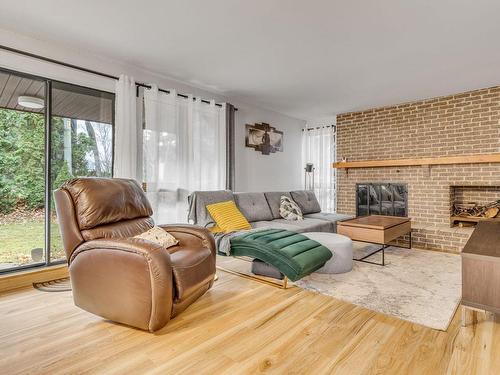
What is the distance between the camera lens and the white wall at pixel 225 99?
9.17ft

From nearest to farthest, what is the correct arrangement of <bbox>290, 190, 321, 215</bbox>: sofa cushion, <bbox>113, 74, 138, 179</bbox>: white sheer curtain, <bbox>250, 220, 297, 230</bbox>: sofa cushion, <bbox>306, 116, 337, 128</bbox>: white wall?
<bbox>113, 74, 138, 179</bbox>: white sheer curtain, <bbox>250, 220, 297, 230</bbox>: sofa cushion, <bbox>290, 190, 321, 215</bbox>: sofa cushion, <bbox>306, 116, 337, 128</bbox>: white wall

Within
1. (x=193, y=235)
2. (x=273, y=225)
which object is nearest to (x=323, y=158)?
(x=273, y=225)

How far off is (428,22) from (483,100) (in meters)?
2.45

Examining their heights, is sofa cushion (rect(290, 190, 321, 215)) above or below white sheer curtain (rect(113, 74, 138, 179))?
below

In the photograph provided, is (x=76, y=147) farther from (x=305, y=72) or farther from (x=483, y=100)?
(x=483, y=100)

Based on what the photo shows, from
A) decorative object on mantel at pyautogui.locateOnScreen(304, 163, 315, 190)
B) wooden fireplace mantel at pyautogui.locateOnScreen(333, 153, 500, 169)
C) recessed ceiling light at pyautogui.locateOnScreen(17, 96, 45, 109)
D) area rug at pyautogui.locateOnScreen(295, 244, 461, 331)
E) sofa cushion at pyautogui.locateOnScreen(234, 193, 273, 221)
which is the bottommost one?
area rug at pyautogui.locateOnScreen(295, 244, 461, 331)

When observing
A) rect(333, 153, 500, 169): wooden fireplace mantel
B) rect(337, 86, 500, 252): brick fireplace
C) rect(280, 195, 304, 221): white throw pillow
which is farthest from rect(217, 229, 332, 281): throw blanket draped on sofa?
rect(333, 153, 500, 169): wooden fireplace mantel

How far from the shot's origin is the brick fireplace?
409 cm

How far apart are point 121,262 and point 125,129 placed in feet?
6.31

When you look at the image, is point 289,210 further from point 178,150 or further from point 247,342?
point 247,342

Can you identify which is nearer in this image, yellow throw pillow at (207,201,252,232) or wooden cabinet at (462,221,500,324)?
wooden cabinet at (462,221,500,324)

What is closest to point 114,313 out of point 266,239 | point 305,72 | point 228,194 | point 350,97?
point 266,239

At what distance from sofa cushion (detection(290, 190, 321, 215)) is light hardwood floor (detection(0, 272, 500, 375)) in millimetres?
2509

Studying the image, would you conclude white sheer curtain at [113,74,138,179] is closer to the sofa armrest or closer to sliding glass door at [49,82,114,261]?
sliding glass door at [49,82,114,261]
